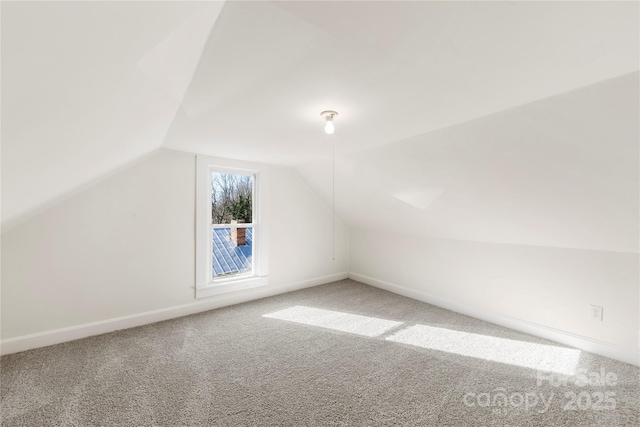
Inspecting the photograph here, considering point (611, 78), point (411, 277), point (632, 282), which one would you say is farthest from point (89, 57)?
point (411, 277)

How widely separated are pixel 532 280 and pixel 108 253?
4315mm

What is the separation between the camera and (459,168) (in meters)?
2.38

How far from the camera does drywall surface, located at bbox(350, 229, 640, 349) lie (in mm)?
2301

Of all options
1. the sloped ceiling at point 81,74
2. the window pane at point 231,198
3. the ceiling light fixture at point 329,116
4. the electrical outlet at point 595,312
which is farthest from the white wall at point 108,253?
the electrical outlet at point 595,312

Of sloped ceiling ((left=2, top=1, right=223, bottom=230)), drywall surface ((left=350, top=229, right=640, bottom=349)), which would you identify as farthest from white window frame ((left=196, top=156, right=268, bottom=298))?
drywall surface ((left=350, top=229, right=640, bottom=349))

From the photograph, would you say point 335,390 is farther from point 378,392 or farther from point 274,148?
point 274,148

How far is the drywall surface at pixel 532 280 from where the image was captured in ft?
7.55

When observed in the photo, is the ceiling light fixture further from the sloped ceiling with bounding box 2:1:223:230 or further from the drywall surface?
the drywall surface

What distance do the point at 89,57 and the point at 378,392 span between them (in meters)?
2.29

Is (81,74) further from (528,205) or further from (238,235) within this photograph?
(238,235)

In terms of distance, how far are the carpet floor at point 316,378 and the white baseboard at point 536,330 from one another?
0.29 ft

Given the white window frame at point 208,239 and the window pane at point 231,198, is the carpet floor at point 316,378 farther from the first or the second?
the window pane at point 231,198

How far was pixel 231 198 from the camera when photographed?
12.3ft

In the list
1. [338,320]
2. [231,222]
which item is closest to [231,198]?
[231,222]
